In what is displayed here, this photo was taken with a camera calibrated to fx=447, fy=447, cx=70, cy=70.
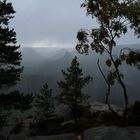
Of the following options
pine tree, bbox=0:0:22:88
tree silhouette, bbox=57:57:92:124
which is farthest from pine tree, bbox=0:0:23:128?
tree silhouette, bbox=57:57:92:124

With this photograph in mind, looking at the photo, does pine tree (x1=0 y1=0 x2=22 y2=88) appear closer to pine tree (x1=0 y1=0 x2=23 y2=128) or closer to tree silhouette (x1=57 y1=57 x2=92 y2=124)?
pine tree (x1=0 y1=0 x2=23 y2=128)

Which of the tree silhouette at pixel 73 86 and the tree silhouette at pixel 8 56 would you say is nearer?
the tree silhouette at pixel 8 56

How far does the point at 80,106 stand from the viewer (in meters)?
67.3

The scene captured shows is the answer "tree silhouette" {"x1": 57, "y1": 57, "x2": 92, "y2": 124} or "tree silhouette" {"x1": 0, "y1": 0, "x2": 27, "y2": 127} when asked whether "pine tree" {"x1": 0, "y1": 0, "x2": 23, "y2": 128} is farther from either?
"tree silhouette" {"x1": 57, "y1": 57, "x2": 92, "y2": 124}

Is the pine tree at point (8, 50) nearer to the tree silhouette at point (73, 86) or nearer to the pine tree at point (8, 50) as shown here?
the pine tree at point (8, 50)

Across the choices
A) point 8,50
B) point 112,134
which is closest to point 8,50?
point 8,50

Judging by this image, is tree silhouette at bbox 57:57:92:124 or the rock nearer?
the rock

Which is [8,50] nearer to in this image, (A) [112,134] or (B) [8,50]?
(B) [8,50]

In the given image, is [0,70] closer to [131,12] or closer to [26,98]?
[26,98]

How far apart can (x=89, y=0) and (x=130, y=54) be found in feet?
23.9

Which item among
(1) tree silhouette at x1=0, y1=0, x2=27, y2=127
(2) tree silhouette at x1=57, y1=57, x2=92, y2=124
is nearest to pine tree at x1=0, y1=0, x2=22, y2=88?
(1) tree silhouette at x1=0, y1=0, x2=27, y2=127

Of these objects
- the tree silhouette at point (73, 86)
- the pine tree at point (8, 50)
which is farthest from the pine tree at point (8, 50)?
the tree silhouette at point (73, 86)

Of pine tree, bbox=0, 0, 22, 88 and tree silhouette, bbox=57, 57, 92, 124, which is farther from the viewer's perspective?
tree silhouette, bbox=57, 57, 92, 124

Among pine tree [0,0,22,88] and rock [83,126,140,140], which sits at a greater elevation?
pine tree [0,0,22,88]
